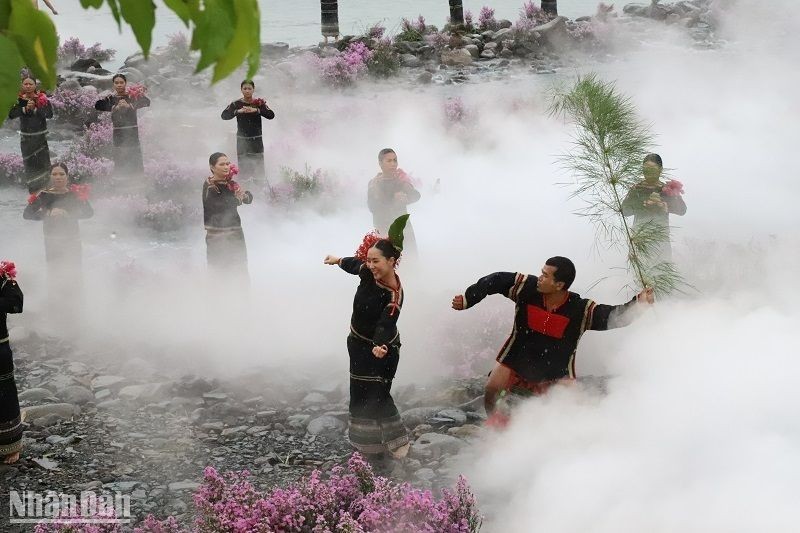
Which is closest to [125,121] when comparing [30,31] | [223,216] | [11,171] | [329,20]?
[11,171]

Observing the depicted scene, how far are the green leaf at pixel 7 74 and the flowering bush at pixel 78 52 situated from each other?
20.2 metres

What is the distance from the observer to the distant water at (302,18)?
25125 mm

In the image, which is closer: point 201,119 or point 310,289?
point 310,289

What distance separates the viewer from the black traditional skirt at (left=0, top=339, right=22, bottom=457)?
7.03 metres

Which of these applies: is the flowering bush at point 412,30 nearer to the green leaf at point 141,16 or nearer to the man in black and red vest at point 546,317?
the man in black and red vest at point 546,317

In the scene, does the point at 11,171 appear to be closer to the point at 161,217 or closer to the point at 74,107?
the point at 161,217

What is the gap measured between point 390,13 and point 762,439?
2218cm

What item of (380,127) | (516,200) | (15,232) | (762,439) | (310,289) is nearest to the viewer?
(762,439)

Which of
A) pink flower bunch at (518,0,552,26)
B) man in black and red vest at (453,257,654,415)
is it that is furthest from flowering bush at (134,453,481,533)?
pink flower bunch at (518,0,552,26)

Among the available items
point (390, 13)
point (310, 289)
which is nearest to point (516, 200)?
point (310, 289)

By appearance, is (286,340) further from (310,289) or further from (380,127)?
(380,127)

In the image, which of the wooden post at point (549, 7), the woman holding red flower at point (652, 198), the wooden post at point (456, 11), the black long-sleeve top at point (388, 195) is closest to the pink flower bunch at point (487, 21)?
the wooden post at point (456, 11)

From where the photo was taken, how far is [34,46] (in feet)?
9.96

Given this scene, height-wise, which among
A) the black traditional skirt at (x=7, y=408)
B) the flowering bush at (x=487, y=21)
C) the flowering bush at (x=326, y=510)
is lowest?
the flowering bush at (x=326, y=510)
